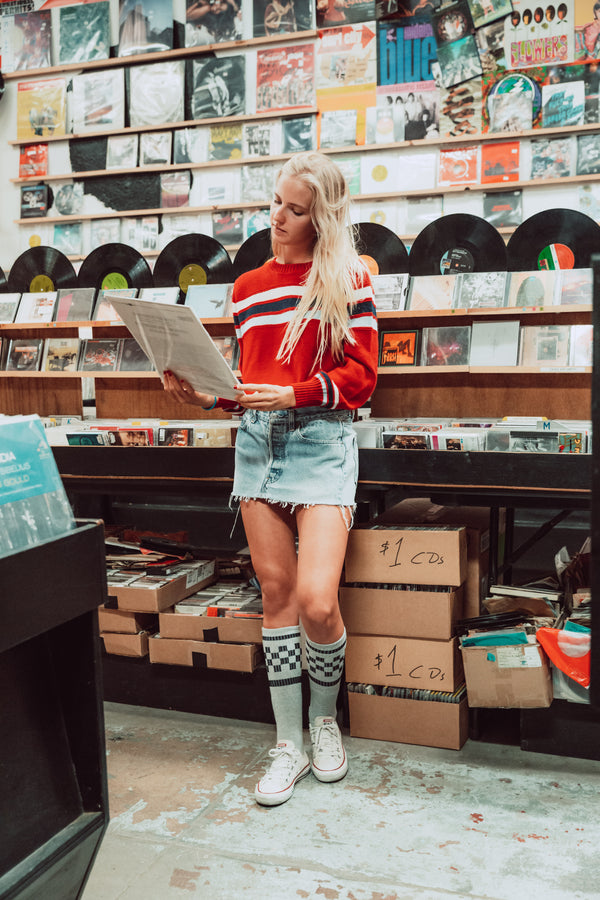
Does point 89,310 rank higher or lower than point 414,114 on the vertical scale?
lower

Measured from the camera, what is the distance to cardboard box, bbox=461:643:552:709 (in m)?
2.06

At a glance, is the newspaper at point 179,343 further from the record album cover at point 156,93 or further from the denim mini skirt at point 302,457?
the record album cover at point 156,93

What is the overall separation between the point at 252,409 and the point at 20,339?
7.02 ft

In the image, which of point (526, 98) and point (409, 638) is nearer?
point (409, 638)

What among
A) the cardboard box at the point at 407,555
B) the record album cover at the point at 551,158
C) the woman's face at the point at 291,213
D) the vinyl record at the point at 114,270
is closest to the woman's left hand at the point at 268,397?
the woman's face at the point at 291,213

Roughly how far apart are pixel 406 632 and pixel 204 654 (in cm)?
64

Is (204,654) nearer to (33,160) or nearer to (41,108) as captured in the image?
(33,160)

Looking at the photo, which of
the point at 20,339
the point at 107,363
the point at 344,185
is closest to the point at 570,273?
the point at 344,185

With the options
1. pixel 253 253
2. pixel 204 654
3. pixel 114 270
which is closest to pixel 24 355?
pixel 114 270

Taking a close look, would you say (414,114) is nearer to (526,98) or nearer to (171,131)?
(526,98)

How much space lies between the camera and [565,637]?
2.05m

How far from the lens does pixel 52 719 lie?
3.98ft

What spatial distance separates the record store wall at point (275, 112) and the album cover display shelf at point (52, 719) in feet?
13.3

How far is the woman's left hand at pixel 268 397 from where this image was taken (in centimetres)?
181
